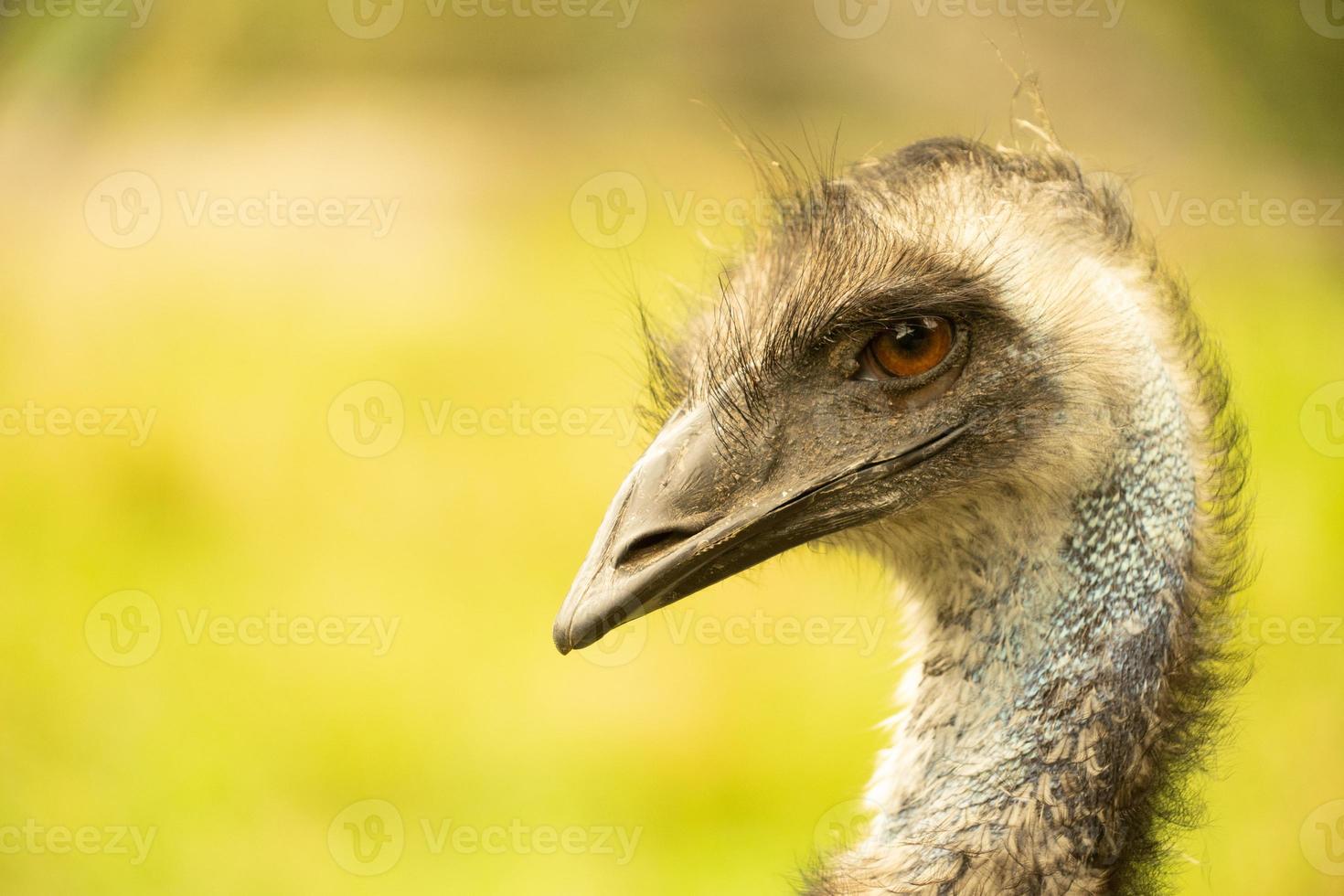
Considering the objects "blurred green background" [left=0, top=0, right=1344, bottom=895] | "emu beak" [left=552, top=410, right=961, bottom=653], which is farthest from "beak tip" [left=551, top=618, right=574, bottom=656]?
"blurred green background" [left=0, top=0, right=1344, bottom=895]

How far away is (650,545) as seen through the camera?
1.88 metres

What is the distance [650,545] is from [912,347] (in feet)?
1.37

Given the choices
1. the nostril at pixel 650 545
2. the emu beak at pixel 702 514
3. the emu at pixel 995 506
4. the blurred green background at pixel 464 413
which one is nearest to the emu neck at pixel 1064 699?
the emu at pixel 995 506

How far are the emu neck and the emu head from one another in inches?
2.0

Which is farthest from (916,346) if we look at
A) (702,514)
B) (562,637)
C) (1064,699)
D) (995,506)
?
(562,637)

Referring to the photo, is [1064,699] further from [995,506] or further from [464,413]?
[464,413]

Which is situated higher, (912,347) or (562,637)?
(912,347)

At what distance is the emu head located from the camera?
1.91 meters

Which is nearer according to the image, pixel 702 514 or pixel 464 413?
pixel 702 514

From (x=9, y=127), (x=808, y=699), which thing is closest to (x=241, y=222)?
(x=9, y=127)

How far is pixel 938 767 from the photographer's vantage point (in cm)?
196

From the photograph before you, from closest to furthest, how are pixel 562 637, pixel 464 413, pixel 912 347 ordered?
pixel 562 637 → pixel 912 347 → pixel 464 413

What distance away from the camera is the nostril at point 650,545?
187 centimetres

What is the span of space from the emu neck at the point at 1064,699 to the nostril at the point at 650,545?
1.38 ft
